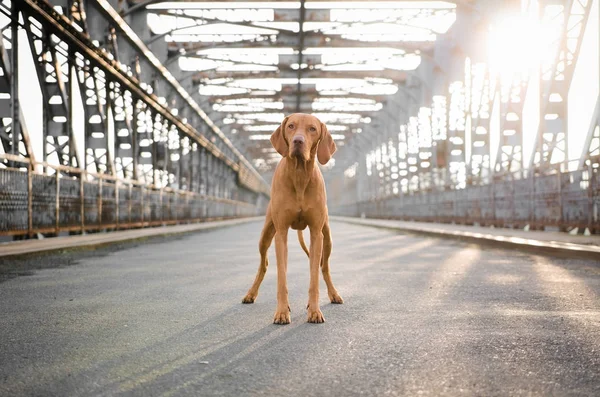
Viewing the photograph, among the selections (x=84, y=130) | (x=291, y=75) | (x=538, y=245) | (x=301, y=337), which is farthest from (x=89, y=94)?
(x=301, y=337)

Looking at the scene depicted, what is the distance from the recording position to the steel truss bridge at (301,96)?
1259cm

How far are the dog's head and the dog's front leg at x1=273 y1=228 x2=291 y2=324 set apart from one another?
1.74 ft

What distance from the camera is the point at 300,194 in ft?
13.8

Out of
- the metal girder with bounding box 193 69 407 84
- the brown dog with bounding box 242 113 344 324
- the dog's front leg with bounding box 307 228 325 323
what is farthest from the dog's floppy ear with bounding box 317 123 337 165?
the metal girder with bounding box 193 69 407 84

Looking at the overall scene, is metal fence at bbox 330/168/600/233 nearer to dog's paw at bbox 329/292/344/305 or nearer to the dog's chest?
dog's paw at bbox 329/292/344/305

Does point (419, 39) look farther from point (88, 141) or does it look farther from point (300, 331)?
point (300, 331)

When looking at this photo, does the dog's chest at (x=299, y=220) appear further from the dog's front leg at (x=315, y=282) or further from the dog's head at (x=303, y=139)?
the dog's head at (x=303, y=139)

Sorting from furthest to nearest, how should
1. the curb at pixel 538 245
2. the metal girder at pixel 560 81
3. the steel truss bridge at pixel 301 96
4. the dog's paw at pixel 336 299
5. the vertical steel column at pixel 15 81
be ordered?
the metal girder at pixel 560 81 → the steel truss bridge at pixel 301 96 → the vertical steel column at pixel 15 81 → the curb at pixel 538 245 → the dog's paw at pixel 336 299

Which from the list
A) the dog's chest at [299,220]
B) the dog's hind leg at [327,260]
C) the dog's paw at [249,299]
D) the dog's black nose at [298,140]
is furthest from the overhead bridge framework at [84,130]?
the dog's black nose at [298,140]

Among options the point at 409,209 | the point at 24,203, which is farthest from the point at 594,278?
the point at 409,209

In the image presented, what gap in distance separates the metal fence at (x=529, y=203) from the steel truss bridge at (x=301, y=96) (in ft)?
0.18

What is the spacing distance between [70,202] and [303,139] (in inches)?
371

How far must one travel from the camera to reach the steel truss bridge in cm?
1259

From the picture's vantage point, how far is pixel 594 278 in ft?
21.0
